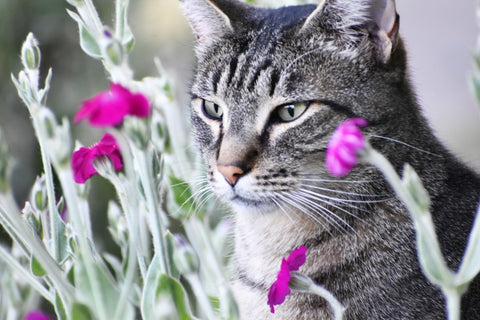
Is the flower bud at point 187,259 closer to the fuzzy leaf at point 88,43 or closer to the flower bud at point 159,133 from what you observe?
the flower bud at point 159,133

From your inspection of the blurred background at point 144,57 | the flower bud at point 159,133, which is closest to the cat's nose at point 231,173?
the flower bud at point 159,133

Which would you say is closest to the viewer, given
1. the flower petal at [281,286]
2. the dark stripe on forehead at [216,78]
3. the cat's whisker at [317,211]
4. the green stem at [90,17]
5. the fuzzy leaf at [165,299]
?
the fuzzy leaf at [165,299]

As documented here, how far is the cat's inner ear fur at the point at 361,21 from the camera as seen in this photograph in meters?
0.71

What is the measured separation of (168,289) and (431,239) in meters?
0.20

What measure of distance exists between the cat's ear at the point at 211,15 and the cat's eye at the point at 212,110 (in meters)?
0.10

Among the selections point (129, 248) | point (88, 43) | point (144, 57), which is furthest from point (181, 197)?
point (144, 57)

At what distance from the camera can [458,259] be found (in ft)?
2.32

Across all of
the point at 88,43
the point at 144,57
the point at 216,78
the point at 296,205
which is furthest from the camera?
the point at 144,57

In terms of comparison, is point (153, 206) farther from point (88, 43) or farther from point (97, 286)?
point (88, 43)

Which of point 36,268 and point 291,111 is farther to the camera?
point 291,111

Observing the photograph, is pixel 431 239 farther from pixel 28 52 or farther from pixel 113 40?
pixel 28 52

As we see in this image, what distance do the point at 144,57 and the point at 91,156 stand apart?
1.82 m

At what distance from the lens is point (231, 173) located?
29.5 inches

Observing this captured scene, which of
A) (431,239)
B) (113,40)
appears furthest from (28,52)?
(431,239)
